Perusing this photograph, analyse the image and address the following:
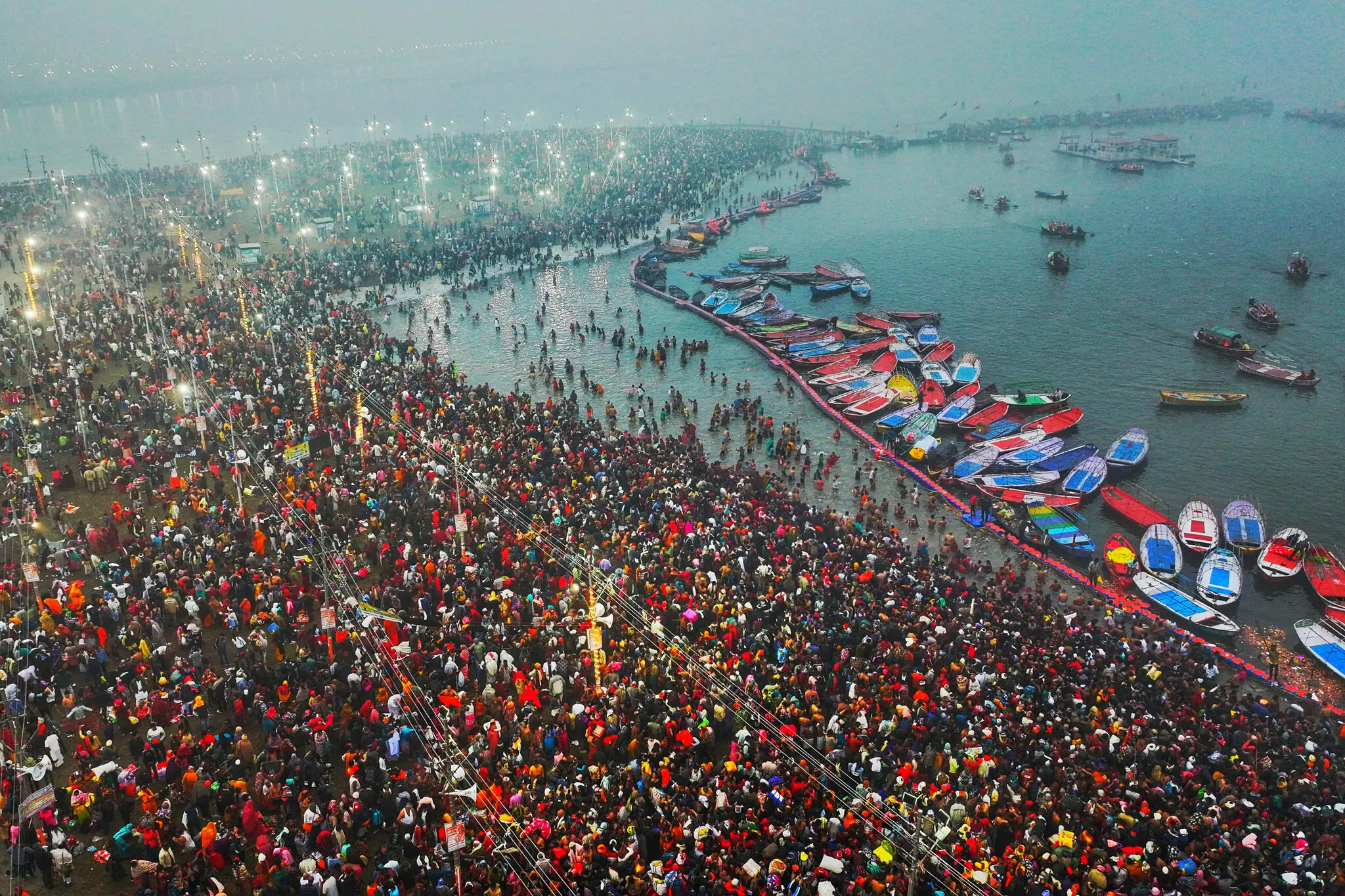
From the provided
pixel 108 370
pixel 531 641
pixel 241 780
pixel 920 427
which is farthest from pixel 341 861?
pixel 108 370

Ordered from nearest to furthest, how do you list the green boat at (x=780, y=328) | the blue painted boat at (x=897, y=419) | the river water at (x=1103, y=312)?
the river water at (x=1103, y=312) < the blue painted boat at (x=897, y=419) < the green boat at (x=780, y=328)

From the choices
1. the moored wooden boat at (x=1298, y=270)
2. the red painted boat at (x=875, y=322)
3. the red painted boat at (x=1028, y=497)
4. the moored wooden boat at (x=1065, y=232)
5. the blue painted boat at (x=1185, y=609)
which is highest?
the moored wooden boat at (x=1065, y=232)

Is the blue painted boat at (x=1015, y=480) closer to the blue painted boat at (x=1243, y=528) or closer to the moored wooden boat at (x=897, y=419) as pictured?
the moored wooden boat at (x=897, y=419)

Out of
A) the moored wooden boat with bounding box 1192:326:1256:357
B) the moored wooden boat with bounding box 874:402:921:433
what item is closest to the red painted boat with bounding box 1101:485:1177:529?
the moored wooden boat with bounding box 874:402:921:433

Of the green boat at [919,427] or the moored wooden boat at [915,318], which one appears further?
the moored wooden boat at [915,318]

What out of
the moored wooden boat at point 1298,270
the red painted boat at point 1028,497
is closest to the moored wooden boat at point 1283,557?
the red painted boat at point 1028,497

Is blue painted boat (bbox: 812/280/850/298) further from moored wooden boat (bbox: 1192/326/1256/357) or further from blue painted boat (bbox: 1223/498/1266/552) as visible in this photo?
blue painted boat (bbox: 1223/498/1266/552)
